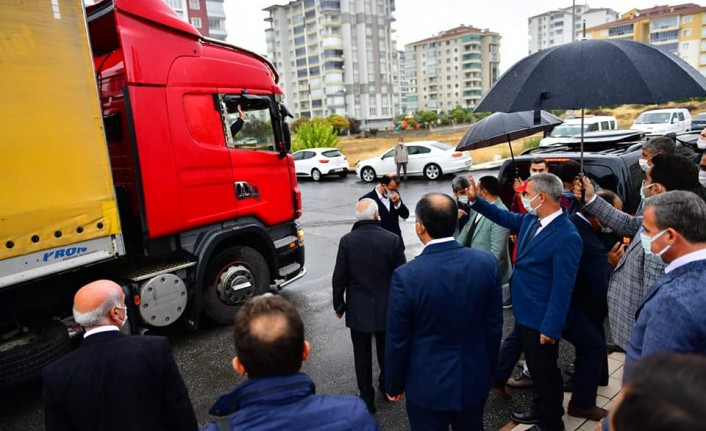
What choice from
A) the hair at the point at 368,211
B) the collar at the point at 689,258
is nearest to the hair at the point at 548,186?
the collar at the point at 689,258

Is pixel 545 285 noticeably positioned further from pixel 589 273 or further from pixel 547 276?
pixel 589 273

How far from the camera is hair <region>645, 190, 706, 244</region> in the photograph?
203cm

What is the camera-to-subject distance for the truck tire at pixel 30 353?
3.91m

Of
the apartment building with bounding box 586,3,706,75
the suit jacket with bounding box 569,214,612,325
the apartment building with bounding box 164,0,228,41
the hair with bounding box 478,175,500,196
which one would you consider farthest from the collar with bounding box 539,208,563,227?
the apartment building with bounding box 586,3,706,75

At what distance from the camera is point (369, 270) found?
12.2 ft

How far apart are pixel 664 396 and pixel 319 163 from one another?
20404 millimetres

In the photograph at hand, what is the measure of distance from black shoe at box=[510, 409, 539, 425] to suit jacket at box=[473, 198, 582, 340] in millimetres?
708

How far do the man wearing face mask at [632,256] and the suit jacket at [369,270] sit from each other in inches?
57.4

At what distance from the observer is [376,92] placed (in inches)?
3472

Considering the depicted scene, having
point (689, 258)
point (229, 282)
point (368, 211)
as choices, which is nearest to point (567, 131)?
point (229, 282)

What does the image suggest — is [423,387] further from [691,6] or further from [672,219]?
[691,6]

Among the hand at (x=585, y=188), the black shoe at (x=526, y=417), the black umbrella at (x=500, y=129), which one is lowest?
the black shoe at (x=526, y=417)

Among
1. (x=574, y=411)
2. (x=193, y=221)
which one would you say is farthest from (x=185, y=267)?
(x=574, y=411)

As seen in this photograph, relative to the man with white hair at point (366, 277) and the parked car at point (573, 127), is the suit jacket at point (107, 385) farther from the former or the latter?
the parked car at point (573, 127)
